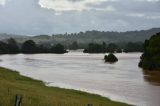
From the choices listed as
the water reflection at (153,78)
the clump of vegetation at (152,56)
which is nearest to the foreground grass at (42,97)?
the water reflection at (153,78)

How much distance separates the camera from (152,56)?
10650cm

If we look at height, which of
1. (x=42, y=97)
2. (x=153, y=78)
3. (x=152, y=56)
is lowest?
(x=153, y=78)

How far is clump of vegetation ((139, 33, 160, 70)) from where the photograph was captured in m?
103

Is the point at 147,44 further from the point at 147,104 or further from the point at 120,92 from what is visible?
the point at 147,104

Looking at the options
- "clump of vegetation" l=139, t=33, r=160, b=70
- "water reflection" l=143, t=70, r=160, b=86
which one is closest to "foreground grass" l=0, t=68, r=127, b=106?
"water reflection" l=143, t=70, r=160, b=86

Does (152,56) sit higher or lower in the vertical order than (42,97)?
lower

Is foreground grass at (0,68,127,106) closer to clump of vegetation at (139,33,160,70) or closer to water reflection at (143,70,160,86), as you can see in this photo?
water reflection at (143,70,160,86)

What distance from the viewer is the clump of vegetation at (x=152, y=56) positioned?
103312 millimetres

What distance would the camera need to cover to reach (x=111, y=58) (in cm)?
14475

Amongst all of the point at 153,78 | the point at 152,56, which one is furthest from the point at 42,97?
the point at 152,56

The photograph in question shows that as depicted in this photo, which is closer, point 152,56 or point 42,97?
point 42,97

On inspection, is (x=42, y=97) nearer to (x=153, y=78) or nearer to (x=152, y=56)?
(x=153, y=78)

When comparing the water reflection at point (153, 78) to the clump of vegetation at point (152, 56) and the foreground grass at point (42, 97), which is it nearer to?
the clump of vegetation at point (152, 56)

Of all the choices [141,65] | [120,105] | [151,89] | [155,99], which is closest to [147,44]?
[141,65]
